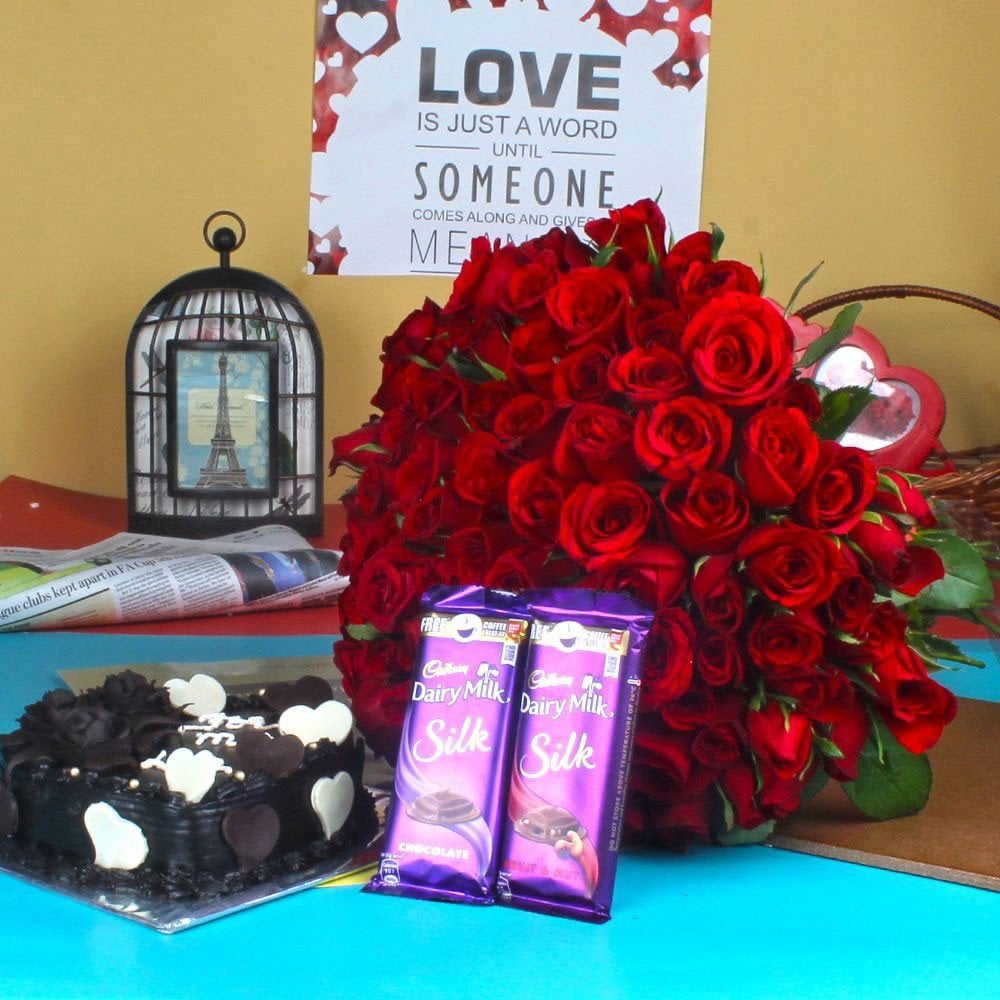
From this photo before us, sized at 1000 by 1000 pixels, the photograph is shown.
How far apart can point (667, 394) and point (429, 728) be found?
150mm

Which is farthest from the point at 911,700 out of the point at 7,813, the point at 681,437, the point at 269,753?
the point at 7,813

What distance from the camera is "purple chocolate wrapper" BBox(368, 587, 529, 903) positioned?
466mm

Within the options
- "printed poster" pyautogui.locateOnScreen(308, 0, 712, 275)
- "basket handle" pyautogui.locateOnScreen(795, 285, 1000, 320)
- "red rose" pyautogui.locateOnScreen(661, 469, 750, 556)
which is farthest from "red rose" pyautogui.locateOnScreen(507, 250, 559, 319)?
"printed poster" pyautogui.locateOnScreen(308, 0, 712, 275)

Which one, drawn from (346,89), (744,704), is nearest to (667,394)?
(744,704)

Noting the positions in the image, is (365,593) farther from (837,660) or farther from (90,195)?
(90,195)

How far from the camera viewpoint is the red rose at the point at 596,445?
49cm

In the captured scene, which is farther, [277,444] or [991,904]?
[277,444]

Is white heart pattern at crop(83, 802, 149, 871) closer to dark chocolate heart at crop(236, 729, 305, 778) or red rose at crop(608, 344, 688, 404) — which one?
dark chocolate heart at crop(236, 729, 305, 778)

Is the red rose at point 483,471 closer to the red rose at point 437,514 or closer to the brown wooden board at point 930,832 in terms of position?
the red rose at point 437,514

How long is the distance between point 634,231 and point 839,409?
0.12m

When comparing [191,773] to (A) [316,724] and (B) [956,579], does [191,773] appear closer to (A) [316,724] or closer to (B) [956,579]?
(A) [316,724]

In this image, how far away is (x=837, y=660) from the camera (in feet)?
1.67

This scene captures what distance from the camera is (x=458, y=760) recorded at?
0.47 meters

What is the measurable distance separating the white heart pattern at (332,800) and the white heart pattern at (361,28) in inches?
51.5
